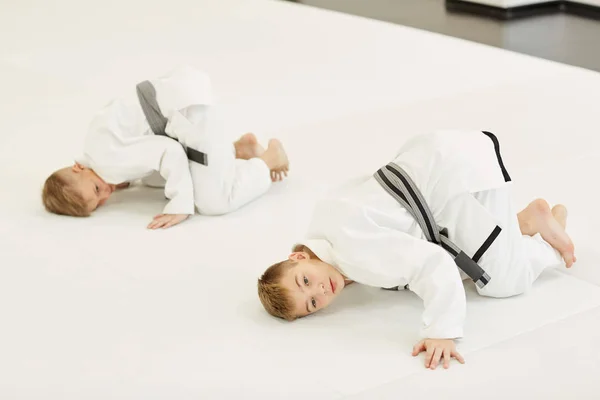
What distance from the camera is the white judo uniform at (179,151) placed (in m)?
3.28

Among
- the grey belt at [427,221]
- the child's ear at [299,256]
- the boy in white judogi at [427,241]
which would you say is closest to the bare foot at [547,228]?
the boy in white judogi at [427,241]

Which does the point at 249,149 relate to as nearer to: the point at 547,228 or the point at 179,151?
the point at 179,151

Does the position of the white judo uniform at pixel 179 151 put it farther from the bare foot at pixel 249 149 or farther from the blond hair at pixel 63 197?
the bare foot at pixel 249 149

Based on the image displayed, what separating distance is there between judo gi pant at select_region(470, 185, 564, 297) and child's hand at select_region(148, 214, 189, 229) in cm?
112

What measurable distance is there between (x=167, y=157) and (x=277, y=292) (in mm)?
947

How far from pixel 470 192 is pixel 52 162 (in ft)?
6.78

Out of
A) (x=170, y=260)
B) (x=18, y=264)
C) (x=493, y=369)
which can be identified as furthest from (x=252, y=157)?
(x=493, y=369)

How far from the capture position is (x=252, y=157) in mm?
3619

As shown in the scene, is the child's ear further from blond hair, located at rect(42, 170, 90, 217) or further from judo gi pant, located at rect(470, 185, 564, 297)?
blond hair, located at rect(42, 170, 90, 217)

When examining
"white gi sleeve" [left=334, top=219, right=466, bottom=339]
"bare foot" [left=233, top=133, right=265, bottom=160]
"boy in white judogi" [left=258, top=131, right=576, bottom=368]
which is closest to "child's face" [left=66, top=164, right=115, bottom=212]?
"bare foot" [left=233, top=133, right=265, bottom=160]

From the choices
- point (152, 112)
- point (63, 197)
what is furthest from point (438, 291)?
point (63, 197)

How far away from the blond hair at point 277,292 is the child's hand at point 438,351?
355 millimetres

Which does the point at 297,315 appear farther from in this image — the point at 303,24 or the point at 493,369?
the point at 303,24

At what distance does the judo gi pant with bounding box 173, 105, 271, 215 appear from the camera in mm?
3289
